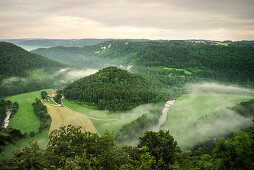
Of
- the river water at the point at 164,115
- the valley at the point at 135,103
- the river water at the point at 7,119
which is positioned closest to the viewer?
the valley at the point at 135,103

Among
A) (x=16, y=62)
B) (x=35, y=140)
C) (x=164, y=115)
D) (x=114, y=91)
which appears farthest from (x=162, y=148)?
(x=16, y=62)

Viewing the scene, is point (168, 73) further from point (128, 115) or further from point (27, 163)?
point (27, 163)

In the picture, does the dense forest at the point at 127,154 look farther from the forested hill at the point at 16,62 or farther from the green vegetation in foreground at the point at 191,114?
the forested hill at the point at 16,62

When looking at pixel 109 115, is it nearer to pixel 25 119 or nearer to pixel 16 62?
pixel 25 119

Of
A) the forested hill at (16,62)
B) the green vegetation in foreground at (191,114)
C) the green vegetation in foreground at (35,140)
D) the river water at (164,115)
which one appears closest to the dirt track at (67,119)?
the green vegetation in foreground at (35,140)

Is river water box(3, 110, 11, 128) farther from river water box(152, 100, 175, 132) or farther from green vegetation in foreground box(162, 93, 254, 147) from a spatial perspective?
green vegetation in foreground box(162, 93, 254, 147)

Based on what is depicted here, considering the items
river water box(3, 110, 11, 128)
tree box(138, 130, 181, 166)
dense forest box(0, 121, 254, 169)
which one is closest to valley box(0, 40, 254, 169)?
tree box(138, 130, 181, 166)
